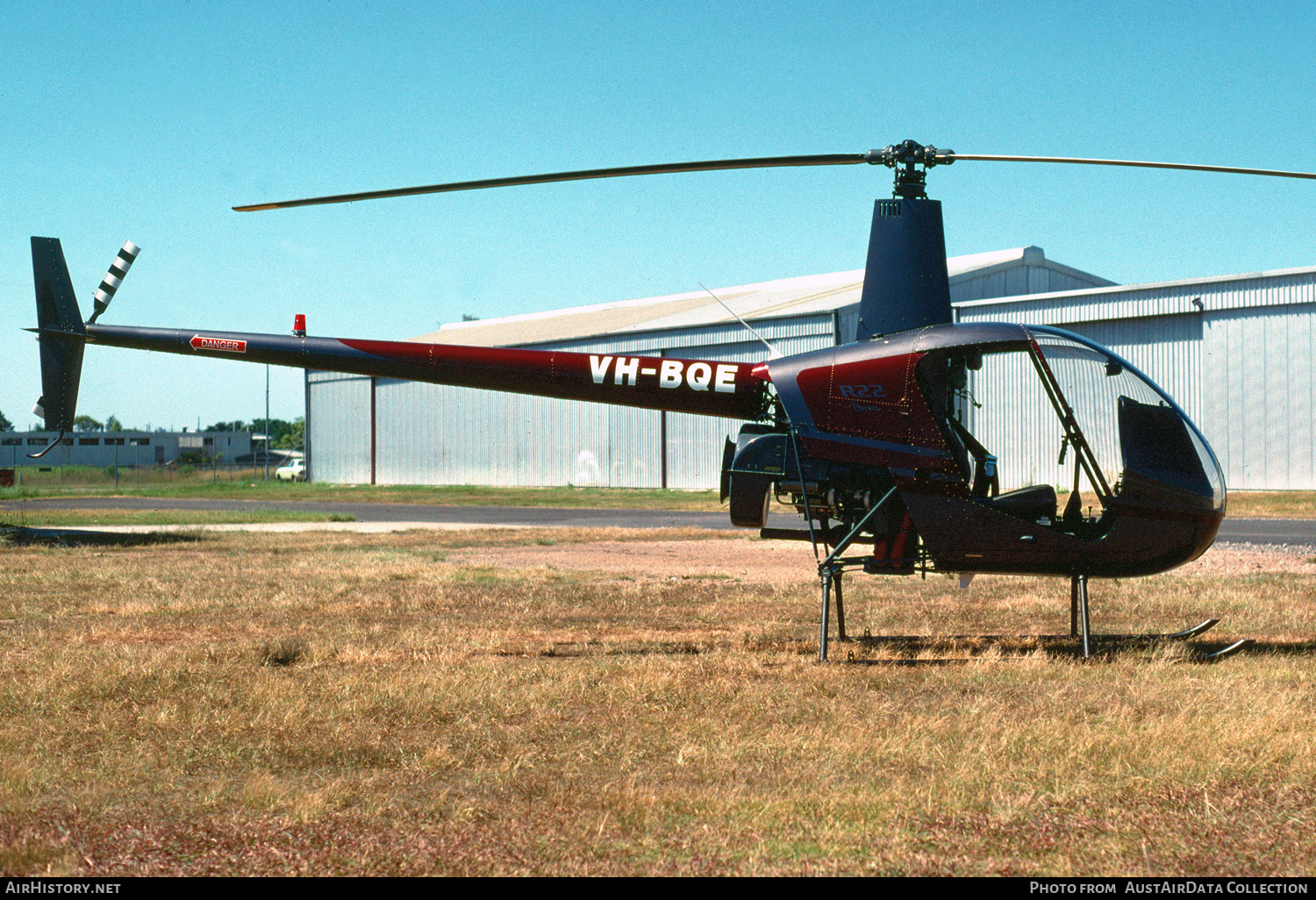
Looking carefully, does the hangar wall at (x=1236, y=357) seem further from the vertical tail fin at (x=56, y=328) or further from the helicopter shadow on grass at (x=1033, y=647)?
the vertical tail fin at (x=56, y=328)

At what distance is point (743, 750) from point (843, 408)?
3.69 metres

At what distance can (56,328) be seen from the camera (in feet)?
41.0

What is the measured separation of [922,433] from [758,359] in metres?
34.1

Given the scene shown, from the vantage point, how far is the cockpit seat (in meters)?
8.80

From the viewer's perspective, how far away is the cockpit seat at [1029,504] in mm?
8805

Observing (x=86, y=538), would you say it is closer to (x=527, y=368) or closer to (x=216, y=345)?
(x=216, y=345)

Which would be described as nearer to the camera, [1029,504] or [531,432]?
[1029,504]

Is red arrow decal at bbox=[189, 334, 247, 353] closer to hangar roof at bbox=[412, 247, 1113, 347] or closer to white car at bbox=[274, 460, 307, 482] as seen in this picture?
hangar roof at bbox=[412, 247, 1113, 347]

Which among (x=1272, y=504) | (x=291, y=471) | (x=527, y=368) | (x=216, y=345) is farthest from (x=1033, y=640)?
(x=291, y=471)

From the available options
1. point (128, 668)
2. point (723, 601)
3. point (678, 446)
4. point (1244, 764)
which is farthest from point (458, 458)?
point (1244, 764)

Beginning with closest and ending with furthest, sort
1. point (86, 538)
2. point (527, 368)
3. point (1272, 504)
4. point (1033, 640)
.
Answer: point (1033, 640)
point (527, 368)
point (86, 538)
point (1272, 504)

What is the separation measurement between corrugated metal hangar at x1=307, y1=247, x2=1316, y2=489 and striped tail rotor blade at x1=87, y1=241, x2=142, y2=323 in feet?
32.7

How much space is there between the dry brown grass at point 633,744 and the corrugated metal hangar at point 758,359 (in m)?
2.72
